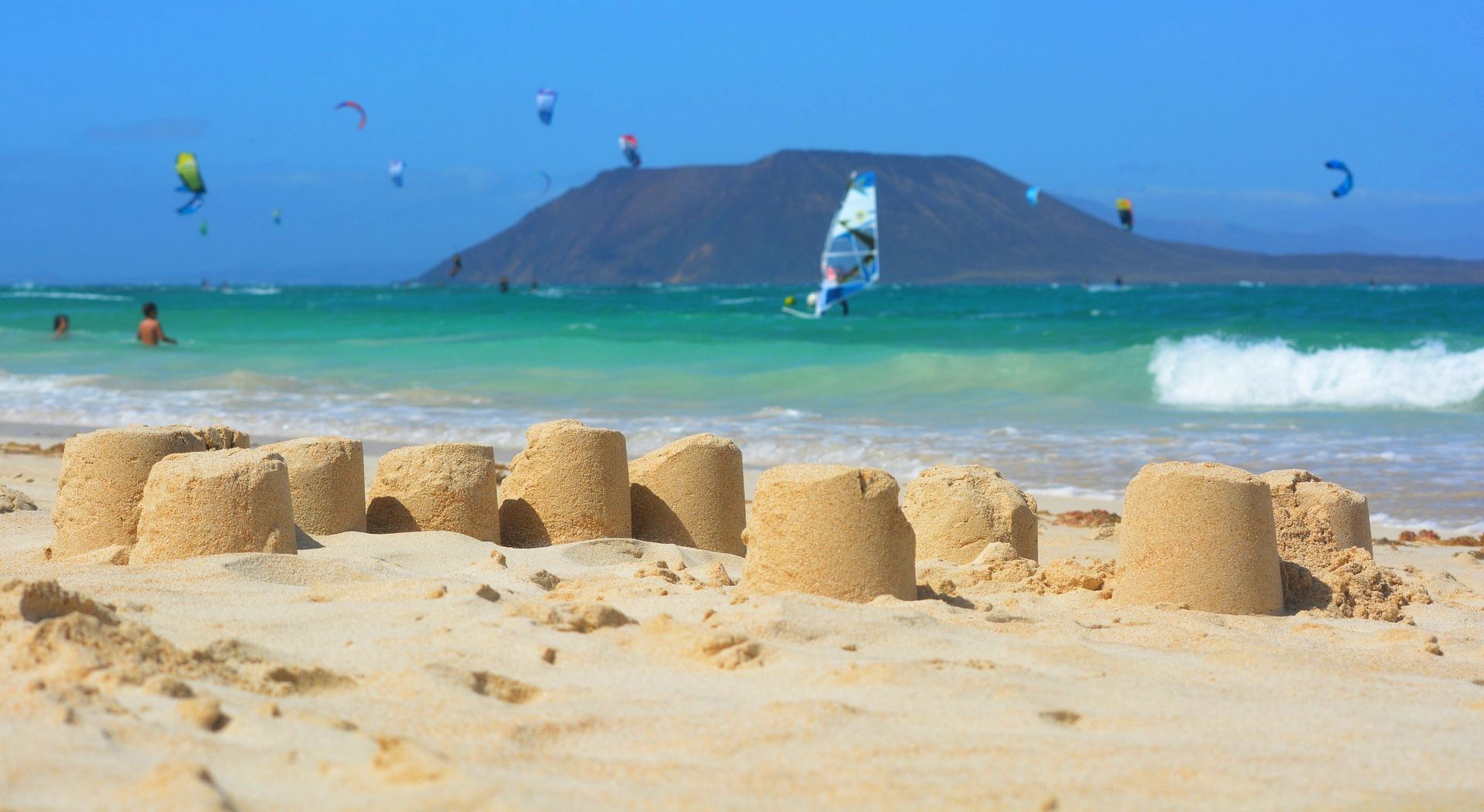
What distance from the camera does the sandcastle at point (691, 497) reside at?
6.47m

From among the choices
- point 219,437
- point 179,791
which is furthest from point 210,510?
point 179,791

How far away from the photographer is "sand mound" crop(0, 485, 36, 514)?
6.97m

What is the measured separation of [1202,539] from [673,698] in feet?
8.20

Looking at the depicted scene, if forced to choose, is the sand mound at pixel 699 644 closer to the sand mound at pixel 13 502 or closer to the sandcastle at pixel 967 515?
the sandcastle at pixel 967 515

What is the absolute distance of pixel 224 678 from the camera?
133 inches

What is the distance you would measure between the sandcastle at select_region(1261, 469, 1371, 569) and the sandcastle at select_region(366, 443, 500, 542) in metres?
3.29

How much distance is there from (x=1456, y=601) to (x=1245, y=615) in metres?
1.38

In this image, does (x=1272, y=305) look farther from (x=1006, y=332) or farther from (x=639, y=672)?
(x=639, y=672)

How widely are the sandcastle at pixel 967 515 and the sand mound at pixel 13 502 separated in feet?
14.1

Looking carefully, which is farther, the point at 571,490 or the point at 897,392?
the point at 897,392

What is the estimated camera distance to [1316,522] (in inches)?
236

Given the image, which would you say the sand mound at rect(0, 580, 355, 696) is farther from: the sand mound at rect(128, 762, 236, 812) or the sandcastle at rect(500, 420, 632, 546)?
the sandcastle at rect(500, 420, 632, 546)

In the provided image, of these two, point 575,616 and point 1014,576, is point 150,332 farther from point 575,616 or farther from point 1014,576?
point 575,616

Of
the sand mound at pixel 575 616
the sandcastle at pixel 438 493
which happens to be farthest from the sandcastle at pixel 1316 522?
the sandcastle at pixel 438 493
